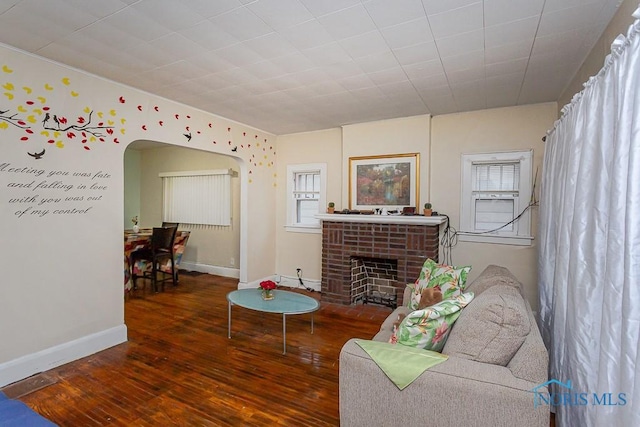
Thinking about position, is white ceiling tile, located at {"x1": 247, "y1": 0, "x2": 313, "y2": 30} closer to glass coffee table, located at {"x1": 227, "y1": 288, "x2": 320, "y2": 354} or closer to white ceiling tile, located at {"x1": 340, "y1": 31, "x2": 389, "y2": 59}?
white ceiling tile, located at {"x1": 340, "y1": 31, "x2": 389, "y2": 59}

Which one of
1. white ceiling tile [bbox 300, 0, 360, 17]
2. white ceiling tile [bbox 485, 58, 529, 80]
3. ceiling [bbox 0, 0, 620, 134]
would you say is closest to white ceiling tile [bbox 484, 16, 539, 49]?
ceiling [bbox 0, 0, 620, 134]

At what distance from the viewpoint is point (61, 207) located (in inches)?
105

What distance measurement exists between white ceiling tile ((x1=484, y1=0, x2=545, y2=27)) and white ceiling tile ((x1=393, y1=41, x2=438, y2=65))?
0.42 metres

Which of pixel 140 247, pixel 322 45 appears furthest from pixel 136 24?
pixel 140 247

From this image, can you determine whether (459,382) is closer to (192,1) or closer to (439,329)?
(439,329)

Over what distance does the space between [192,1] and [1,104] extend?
1.75 meters

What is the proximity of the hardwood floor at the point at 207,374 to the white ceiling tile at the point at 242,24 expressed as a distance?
2.56 metres

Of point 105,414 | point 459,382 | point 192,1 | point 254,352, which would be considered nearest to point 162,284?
point 254,352

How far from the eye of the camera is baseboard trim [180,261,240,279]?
230 inches

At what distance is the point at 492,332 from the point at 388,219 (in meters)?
2.58

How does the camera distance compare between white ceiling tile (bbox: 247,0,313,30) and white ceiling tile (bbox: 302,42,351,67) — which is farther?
white ceiling tile (bbox: 302,42,351,67)

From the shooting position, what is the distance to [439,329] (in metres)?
1.70

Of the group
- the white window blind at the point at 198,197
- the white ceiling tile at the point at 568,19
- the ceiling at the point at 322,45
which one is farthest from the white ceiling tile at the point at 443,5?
the white window blind at the point at 198,197

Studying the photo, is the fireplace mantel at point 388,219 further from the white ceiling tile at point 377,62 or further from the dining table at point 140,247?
the dining table at point 140,247
